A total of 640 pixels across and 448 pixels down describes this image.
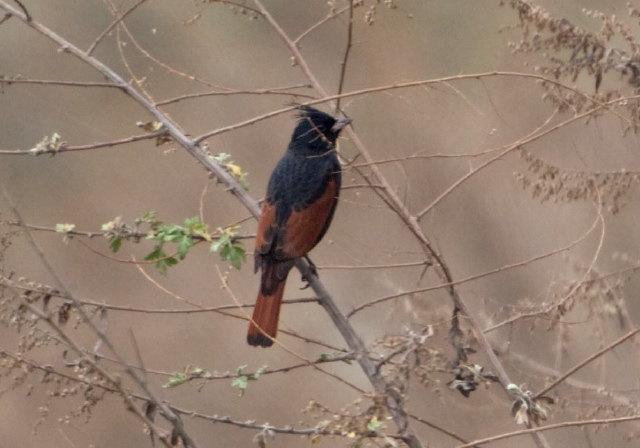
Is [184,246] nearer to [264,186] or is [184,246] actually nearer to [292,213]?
[292,213]

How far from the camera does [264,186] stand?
6777 millimetres

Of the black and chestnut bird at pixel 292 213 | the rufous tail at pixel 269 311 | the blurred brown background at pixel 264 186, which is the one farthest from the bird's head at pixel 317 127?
the blurred brown background at pixel 264 186

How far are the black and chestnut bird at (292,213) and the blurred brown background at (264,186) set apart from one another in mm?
1657

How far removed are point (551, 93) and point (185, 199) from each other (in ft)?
15.1

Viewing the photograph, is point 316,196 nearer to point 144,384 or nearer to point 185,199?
point 144,384

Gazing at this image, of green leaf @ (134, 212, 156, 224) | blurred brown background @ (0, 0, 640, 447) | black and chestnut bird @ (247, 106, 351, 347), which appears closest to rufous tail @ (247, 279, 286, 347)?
black and chestnut bird @ (247, 106, 351, 347)

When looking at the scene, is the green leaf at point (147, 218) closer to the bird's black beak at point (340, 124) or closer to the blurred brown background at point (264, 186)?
the bird's black beak at point (340, 124)

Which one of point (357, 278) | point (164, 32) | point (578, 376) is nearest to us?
point (578, 376)

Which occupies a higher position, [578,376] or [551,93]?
[578,376]

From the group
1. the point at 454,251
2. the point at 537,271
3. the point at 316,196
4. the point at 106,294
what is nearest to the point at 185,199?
the point at 106,294

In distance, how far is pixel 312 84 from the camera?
299cm

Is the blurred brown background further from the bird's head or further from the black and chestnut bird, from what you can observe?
the black and chestnut bird

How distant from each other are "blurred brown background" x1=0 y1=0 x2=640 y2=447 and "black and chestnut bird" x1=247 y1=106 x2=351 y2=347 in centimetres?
166

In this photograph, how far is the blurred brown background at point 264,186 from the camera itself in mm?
5730
